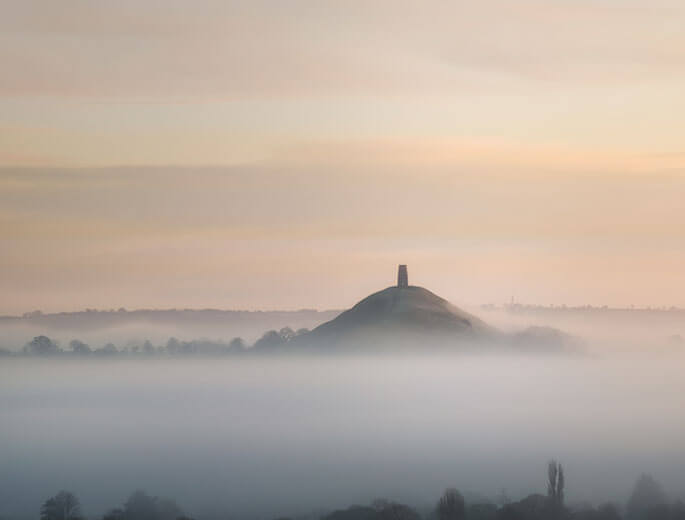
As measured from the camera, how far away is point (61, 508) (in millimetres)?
178750

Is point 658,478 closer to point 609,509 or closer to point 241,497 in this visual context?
point 609,509

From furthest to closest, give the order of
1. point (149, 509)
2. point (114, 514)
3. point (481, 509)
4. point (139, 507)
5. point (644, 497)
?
point (139, 507) → point (149, 509) → point (644, 497) → point (114, 514) → point (481, 509)

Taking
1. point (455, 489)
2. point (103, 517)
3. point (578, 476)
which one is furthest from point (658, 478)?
point (103, 517)

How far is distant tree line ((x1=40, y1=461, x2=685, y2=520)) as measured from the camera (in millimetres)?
164125

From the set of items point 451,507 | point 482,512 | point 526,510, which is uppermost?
point 526,510

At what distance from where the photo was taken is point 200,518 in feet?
571

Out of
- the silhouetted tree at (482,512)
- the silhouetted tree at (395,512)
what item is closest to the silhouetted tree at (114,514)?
the silhouetted tree at (395,512)

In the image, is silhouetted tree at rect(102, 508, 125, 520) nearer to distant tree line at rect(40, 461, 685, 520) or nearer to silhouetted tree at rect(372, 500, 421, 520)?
distant tree line at rect(40, 461, 685, 520)

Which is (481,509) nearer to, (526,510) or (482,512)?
(482,512)

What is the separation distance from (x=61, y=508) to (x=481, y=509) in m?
49.9

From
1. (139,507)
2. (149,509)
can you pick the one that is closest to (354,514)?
(149,509)

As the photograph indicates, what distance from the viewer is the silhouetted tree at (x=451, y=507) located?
170m

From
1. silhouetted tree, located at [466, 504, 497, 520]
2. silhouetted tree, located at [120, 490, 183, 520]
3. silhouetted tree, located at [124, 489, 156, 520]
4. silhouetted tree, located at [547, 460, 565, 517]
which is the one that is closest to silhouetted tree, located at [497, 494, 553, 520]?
silhouetted tree, located at [547, 460, 565, 517]

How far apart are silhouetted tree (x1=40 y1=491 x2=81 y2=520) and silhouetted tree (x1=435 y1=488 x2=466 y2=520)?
41485 mm
